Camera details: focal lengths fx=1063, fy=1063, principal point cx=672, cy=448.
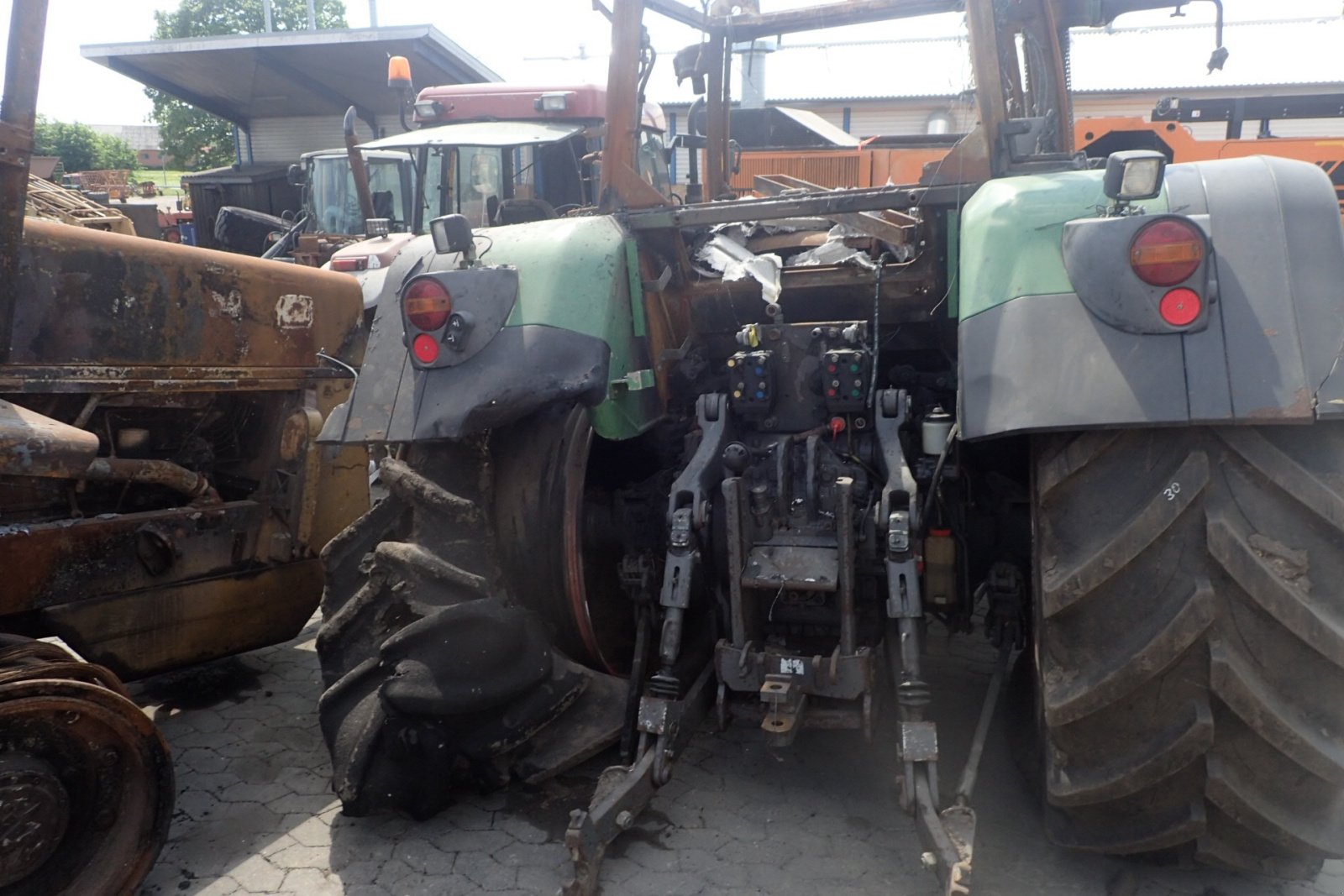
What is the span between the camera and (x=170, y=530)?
3.66 meters

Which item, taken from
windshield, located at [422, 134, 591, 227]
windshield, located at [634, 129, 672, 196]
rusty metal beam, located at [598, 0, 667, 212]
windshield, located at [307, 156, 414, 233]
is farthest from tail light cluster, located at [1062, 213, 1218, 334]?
windshield, located at [307, 156, 414, 233]

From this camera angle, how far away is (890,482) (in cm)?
304

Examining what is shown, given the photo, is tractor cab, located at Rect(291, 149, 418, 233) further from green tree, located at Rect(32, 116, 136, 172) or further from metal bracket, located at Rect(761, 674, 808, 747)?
green tree, located at Rect(32, 116, 136, 172)

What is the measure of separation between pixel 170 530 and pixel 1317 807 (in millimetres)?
3461

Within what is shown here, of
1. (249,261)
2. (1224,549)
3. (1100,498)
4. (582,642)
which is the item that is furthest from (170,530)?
(1224,549)

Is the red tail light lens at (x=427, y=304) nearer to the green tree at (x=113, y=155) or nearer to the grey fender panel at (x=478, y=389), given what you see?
the grey fender panel at (x=478, y=389)

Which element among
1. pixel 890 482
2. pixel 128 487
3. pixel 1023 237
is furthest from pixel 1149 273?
pixel 128 487

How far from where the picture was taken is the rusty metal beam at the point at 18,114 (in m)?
2.79

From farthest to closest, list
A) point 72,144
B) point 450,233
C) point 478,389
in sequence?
point 72,144, point 450,233, point 478,389

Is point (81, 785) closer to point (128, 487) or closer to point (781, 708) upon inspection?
point (128, 487)

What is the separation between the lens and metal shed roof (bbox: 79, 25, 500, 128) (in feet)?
67.6

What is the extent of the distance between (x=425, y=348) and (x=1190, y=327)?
1.97 m

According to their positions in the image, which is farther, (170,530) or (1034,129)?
(170,530)

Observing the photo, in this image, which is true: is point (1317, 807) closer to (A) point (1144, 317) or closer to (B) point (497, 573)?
(A) point (1144, 317)
